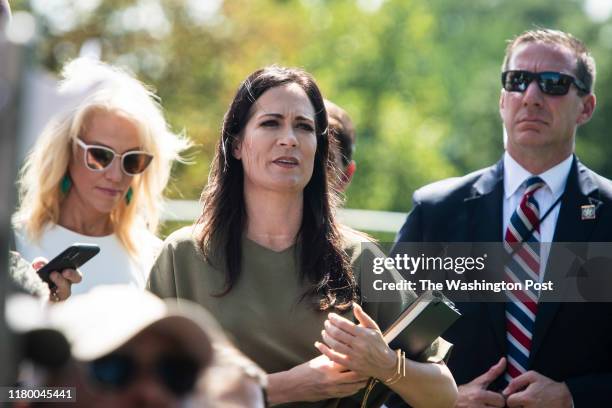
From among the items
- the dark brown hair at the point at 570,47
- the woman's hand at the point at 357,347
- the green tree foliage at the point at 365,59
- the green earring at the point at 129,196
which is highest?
the green tree foliage at the point at 365,59

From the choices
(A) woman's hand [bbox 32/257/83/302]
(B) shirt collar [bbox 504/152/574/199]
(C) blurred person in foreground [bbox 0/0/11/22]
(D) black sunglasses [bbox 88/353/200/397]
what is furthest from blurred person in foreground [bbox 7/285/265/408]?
(B) shirt collar [bbox 504/152/574/199]

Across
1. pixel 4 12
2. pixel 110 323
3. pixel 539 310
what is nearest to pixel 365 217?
pixel 539 310

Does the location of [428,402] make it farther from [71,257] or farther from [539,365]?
[71,257]

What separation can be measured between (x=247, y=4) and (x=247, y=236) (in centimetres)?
1816

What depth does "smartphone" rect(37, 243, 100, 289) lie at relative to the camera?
3.46 metres

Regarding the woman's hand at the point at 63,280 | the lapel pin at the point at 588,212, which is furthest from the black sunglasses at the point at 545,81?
the woman's hand at the point at 63,280

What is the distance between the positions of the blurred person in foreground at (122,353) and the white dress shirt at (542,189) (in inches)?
112

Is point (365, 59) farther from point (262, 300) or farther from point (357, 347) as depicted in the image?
point (357, 347)

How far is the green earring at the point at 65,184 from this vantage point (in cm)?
434

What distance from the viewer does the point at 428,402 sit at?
3322 millimetres

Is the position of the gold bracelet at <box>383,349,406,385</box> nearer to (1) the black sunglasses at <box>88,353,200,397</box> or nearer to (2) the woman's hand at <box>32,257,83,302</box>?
(2) the woman's hand at <box>32,257,83,302</box>

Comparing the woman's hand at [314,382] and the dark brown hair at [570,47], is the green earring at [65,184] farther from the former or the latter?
the dark brown hair at [570,47]

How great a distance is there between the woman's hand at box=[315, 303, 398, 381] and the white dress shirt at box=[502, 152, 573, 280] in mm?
1332

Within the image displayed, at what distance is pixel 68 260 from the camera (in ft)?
11.5
